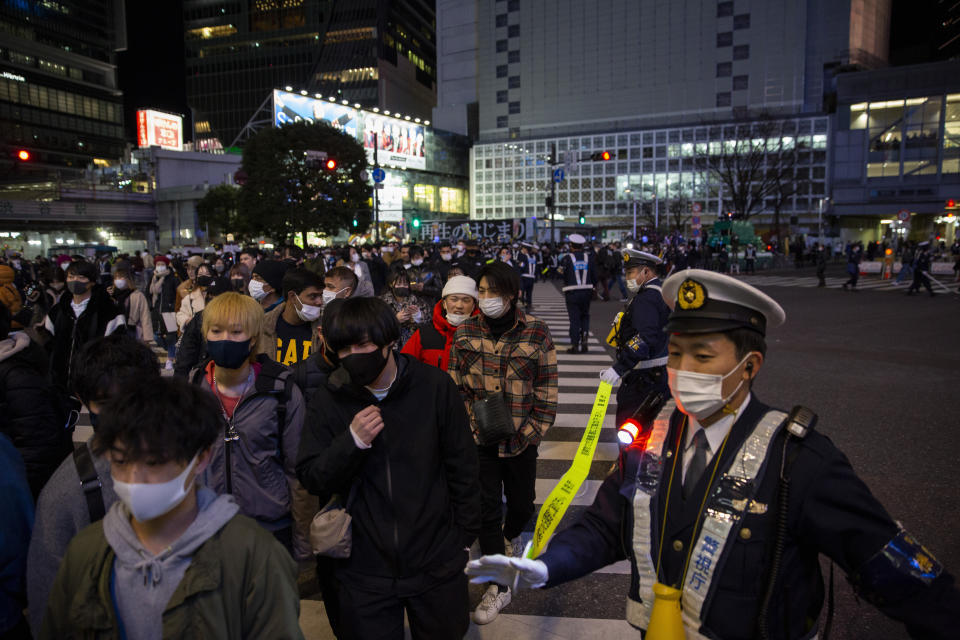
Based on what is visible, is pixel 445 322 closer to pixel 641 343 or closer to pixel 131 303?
pixel 641 343

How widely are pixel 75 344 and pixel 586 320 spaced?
907 centimetres

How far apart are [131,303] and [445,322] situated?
606 cm

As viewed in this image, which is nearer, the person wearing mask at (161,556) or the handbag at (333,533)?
the person wearing mask at (161,556)

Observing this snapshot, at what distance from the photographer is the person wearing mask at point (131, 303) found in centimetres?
809

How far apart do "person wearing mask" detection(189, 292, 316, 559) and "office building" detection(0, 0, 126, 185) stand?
101m

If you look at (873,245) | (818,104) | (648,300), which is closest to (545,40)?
(818,104)

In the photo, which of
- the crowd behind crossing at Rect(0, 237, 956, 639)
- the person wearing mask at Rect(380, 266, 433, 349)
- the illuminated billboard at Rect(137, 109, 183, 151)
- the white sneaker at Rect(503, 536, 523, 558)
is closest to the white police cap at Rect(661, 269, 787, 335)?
the crowd behind crossing at Rect(0, 237, 956, 639)

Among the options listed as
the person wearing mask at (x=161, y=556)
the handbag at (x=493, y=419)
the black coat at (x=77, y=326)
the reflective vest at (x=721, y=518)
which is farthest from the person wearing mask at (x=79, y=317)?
the reflective vest at (x=721, y=518)

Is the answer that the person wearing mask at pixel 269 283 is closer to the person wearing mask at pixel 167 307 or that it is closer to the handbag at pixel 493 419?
the handbag at pixel 493 419

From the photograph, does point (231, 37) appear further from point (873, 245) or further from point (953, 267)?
point (953, 267)

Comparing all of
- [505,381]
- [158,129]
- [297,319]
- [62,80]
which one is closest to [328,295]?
[297,319]

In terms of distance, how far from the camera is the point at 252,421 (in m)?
2.75

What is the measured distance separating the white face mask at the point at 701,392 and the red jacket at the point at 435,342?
252cm

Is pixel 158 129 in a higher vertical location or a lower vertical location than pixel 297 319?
higher
